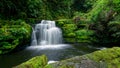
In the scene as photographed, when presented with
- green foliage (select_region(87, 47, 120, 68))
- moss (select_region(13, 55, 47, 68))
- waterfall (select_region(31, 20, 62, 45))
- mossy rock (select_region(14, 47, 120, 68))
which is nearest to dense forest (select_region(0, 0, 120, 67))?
waterfall (select_region(31, 20, 62, 45))

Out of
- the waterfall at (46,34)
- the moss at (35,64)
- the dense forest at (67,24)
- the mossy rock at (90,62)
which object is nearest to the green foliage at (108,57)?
the mossy rock at (90,62)

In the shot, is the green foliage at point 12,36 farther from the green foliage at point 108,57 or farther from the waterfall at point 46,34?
the green foliage at point 108,57

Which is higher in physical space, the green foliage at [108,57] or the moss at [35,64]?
the green foliage at [108,57]

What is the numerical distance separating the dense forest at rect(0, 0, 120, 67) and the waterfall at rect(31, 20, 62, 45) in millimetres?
763

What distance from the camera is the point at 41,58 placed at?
406 centimetres

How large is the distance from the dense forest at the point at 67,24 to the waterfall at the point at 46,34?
763 mm

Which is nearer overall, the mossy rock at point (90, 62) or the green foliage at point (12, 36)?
the mossy rock at point (90, 62)

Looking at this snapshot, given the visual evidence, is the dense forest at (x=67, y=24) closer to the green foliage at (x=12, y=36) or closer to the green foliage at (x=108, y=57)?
the green foliage at (x=12, y=36)

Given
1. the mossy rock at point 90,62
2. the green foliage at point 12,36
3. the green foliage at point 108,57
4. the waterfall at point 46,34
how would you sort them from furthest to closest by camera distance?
the waterfall at point 46,34 → the green foliage at point 12,36 → the green foliage at point 108,57 → the mossy rock at point 90,62

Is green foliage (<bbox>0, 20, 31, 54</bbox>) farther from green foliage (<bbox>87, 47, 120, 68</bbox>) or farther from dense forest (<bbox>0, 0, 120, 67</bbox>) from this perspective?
green foliage (<bbox>87, 47, 120, 68</bbox>)

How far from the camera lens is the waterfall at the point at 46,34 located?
17.6 m

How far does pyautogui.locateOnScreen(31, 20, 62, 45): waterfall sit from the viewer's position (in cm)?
1761

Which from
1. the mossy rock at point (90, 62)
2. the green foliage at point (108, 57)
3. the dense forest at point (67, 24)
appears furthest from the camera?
the dense forest at point (67, 24)

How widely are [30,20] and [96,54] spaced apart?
706 inches
